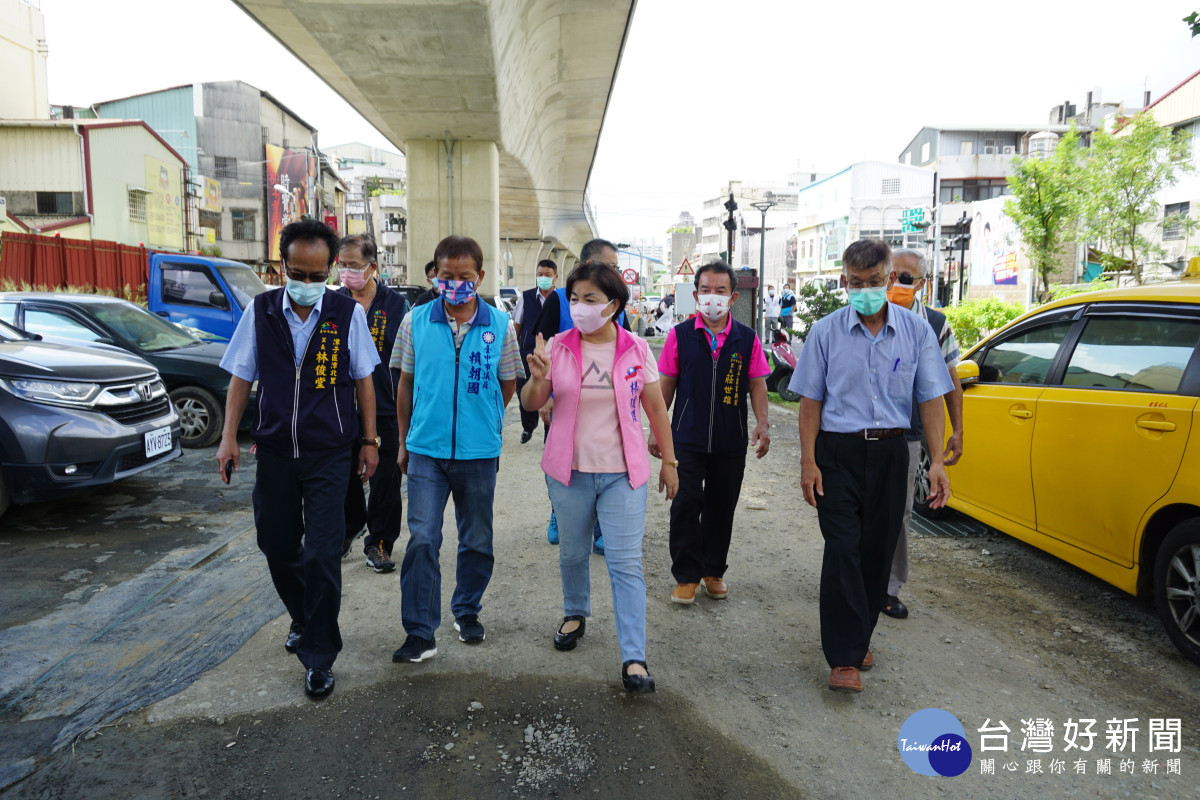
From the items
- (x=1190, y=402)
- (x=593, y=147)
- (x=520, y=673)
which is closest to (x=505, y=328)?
(x=520, y=673)

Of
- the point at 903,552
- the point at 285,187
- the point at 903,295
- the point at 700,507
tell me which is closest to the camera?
the point at 903,552

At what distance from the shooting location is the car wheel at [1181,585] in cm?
352

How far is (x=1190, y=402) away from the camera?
11.7ft

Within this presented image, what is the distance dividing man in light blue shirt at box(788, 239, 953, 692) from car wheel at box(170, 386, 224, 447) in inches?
280

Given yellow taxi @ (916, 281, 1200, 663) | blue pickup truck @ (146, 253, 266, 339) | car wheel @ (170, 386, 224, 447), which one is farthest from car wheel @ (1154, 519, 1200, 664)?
blue pickup truck @ (146, 253, 266, 339)

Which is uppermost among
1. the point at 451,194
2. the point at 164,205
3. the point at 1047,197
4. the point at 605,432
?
the point at 164,205

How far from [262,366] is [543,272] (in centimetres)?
507

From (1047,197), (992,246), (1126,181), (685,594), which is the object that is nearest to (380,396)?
(685,594)

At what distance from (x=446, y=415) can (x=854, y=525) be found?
1.84m

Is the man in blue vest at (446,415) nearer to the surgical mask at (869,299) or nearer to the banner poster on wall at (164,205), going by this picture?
the surgical mask at (869,299)

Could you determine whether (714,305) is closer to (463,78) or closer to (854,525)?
(854,525)

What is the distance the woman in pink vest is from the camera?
11.3ft

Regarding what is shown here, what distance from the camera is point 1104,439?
4.01 m

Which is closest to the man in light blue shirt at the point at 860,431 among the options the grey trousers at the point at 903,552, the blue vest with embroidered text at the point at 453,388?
the grey trousers at the point at 903,552
